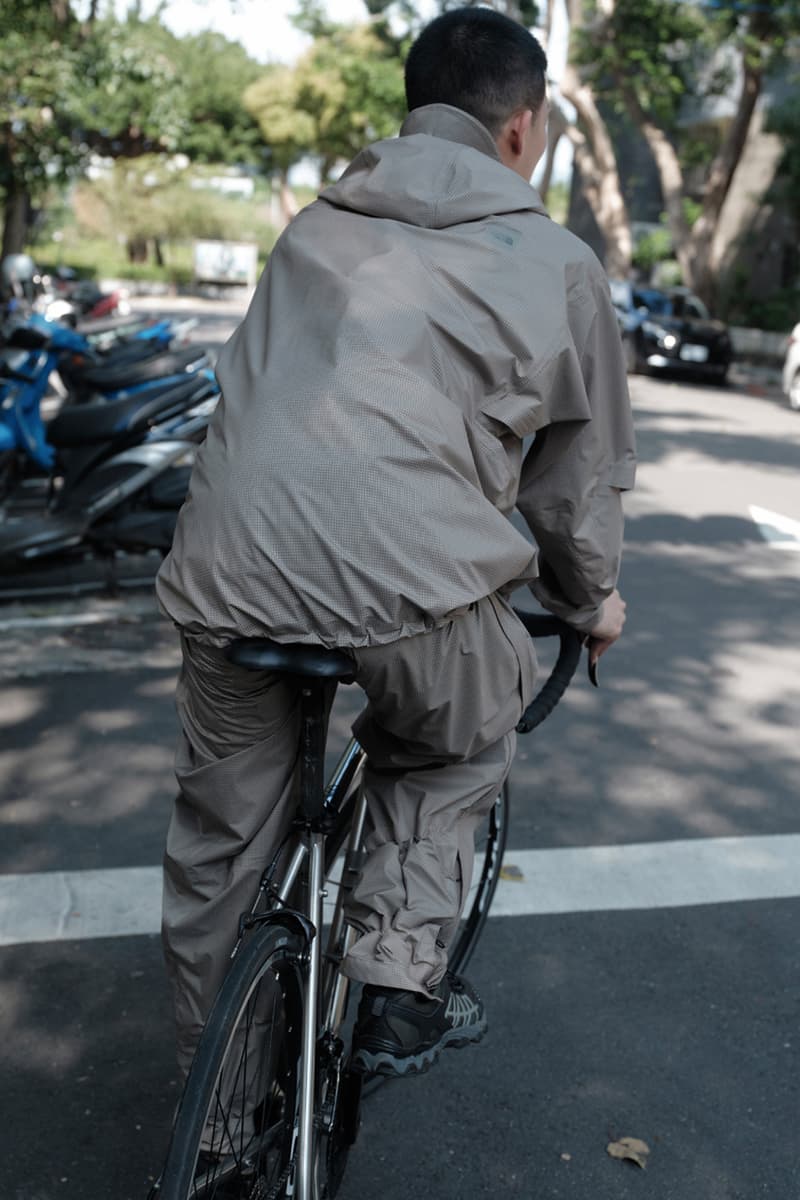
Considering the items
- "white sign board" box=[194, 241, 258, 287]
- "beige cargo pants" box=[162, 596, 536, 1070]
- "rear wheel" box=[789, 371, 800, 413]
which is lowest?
"white sign board" box=[194, 241, 258, 287]

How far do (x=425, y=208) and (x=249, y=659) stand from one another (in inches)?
31.1

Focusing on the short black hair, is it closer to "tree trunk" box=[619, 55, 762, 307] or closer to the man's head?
the man's head

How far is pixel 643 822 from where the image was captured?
468 centimetres

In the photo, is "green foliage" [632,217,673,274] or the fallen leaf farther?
Result: "green foliage" [632,217,673,274]

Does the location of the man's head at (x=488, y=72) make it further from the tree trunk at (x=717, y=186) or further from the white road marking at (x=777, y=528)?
the tree trunk at (x=717, y=186)

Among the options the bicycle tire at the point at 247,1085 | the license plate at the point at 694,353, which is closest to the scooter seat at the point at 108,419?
the bicycle tire at the point at 247,1085

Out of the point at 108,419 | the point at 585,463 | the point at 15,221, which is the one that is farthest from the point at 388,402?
the point at 15,221

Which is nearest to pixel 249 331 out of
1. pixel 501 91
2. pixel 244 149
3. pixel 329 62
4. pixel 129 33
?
pixel 501 91

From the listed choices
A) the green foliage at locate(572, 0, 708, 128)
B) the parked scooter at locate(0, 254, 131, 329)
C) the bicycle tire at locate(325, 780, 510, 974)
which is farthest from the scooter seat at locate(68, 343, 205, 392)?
the green foliage at locate(572, 0, 708, 128)

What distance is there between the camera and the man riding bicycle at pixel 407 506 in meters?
2.10

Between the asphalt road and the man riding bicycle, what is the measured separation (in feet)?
1.90

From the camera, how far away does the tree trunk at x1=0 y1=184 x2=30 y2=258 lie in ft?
49.0

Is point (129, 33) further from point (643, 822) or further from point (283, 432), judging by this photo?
point (283, 432)

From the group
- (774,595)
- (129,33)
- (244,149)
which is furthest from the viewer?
(244,149)
